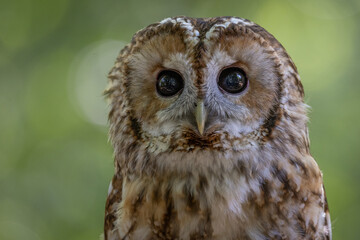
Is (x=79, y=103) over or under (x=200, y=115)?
over

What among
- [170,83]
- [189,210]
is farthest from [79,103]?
[189,210]

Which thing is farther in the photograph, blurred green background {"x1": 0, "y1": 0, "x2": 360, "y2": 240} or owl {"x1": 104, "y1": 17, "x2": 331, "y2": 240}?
blurred green background {"x1": 0, "y1": 0, "x2": 360, "y2": 240}

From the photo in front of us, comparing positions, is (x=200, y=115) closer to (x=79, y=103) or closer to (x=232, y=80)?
(x=232, y=80)

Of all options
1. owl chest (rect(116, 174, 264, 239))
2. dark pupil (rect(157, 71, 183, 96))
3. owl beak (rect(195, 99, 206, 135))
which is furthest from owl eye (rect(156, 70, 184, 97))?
owl chest (rect(116, 174, 264, 239))

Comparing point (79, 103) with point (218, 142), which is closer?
point (218, 142)

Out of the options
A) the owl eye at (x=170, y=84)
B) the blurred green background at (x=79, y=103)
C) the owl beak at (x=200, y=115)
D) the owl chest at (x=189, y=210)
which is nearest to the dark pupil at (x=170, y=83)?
the owl eye at (x=170, y=84)

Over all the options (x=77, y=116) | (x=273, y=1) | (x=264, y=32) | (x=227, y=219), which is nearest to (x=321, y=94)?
(x=273, y=1)

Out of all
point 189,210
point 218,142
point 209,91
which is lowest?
point 189,210

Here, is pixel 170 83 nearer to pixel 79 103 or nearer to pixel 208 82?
pixel 208 82

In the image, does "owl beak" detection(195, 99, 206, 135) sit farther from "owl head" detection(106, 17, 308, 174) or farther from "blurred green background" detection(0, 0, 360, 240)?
"blurred green background" detection(0, 0, 360, 240)
